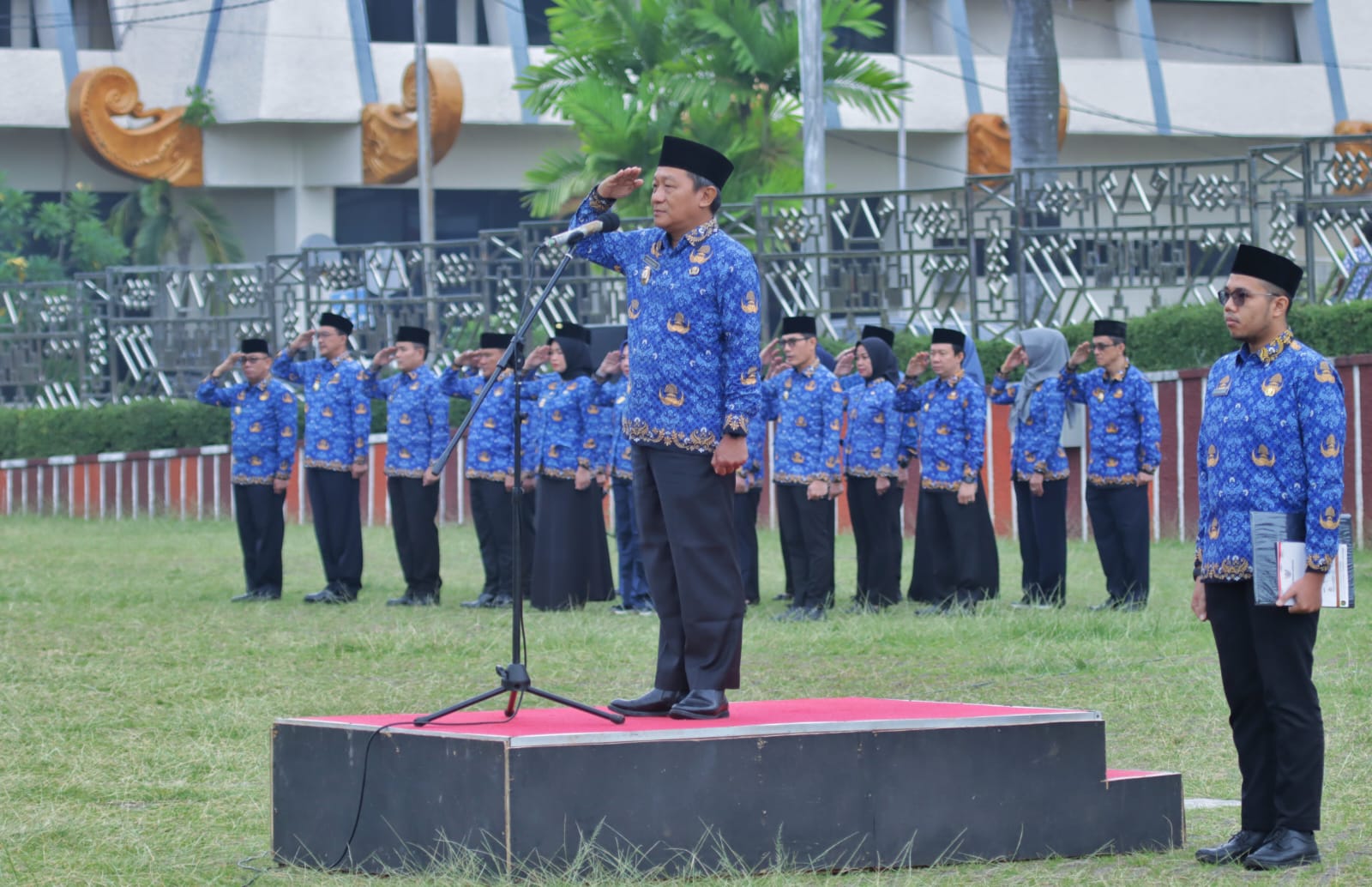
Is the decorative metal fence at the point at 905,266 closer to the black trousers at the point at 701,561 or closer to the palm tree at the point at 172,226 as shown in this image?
the palm tree at the point at 172,226

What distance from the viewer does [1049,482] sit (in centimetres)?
1169

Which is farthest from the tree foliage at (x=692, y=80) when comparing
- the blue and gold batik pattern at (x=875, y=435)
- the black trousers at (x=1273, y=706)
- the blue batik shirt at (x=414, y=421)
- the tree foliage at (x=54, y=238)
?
the black trousers at (x=1273, y=706)

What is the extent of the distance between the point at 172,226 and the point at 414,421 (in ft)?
64.0

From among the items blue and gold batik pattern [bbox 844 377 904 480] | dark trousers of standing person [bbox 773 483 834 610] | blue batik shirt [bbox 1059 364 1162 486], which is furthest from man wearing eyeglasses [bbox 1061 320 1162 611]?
dark trousers of standing person [bbox 773 483 834 610]

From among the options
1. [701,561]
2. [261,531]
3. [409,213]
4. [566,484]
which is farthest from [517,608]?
[409,213]

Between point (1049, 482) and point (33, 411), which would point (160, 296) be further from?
point (1049, 482)

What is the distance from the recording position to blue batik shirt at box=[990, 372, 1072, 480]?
11648mm

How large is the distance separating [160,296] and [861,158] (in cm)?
1453

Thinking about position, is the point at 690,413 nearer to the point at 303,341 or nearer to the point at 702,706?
the point at 702,706

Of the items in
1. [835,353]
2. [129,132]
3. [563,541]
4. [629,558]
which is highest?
[129,132]

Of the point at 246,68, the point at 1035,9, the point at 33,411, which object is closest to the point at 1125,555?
the point at 1035,9

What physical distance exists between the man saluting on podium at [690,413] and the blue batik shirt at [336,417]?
24.1ft

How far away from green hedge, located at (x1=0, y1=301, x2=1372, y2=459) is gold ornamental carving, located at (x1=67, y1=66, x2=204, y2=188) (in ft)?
18.7

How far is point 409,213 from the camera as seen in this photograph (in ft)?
107
